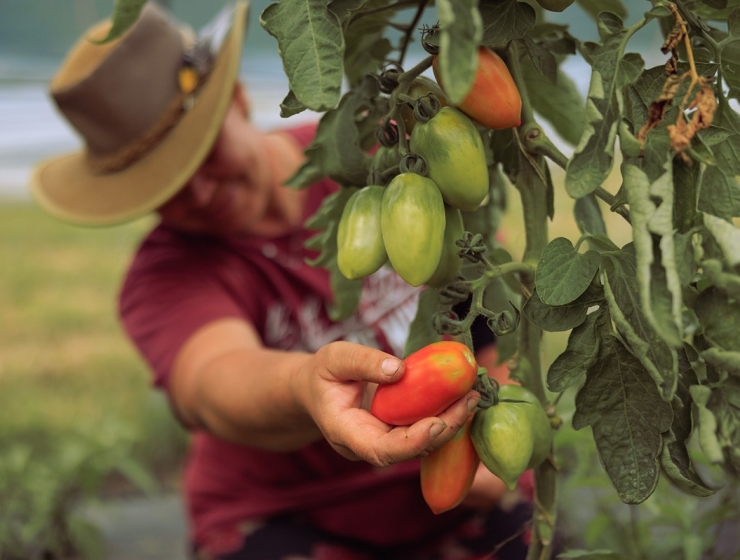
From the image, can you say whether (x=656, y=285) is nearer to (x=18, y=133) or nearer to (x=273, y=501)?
(x=273, y=501)

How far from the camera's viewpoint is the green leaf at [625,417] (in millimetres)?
576

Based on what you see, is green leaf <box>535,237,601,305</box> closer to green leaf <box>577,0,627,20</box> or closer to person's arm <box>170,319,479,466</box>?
person's arm <box>170,319,479,466</box>

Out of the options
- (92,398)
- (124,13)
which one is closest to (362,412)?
(124,13)

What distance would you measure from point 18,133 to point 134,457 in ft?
12.7

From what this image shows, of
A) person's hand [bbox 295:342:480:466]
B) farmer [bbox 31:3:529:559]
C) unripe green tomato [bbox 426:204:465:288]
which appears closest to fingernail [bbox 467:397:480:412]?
person's hand [bbox 295:342:480:466]

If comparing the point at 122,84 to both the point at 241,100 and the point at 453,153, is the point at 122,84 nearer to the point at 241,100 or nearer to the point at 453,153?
the point at 241,100

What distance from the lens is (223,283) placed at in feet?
4.54

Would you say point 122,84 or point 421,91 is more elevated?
point 421,91

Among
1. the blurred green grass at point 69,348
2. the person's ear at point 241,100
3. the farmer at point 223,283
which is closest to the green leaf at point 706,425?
the farmer at point 223,283

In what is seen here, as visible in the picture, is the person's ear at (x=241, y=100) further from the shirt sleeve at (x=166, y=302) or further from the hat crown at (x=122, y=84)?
the shirt sleeve at (x=166, y=302)

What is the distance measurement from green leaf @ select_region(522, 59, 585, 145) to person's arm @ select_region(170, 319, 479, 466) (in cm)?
32

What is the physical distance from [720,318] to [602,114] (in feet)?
0.49

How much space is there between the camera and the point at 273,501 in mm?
1415

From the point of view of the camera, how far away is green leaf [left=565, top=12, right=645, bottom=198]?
0.53 m
